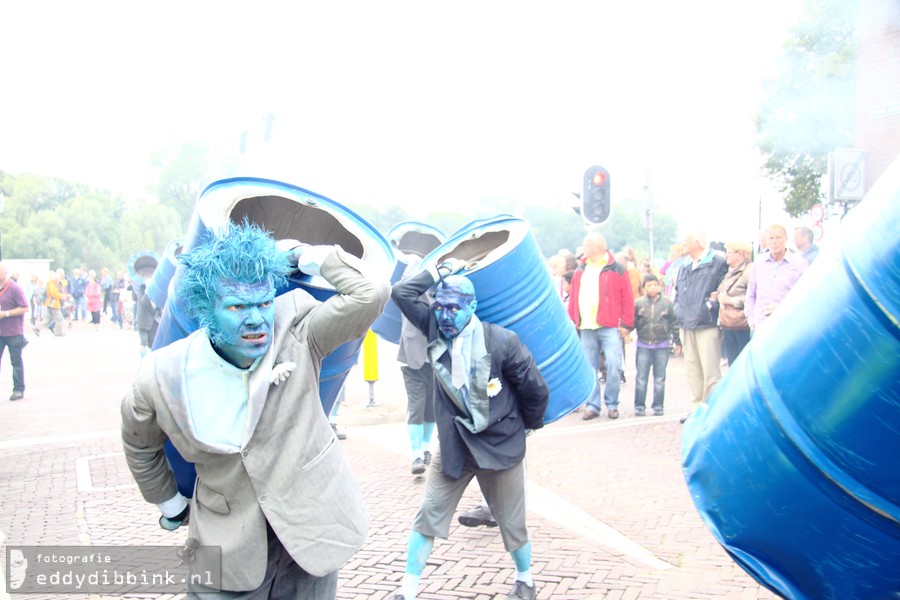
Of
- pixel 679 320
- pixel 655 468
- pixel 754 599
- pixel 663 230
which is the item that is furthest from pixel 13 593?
pixel 663 230

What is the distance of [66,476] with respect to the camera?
20.1 ft

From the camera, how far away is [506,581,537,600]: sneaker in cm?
360

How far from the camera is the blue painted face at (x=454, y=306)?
348cm

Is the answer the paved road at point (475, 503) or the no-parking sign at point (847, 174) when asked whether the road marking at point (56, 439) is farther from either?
the no-parking sign at point (847, 174)

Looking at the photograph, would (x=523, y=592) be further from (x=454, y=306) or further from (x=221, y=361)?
(x=221, y=361)

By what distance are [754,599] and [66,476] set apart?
16.9ft

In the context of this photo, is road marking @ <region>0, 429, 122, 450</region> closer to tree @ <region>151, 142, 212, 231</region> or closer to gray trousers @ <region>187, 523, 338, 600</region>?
gray trousers @ <region>187, 523, 338, 600</region>

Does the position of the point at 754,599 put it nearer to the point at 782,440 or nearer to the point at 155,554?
the point at 782,440

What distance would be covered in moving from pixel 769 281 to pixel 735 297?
0.57m

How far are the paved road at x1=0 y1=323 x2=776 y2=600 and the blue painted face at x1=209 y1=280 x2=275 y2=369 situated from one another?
1.96 meters

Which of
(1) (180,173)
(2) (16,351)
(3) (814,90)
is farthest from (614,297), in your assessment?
(1) (180,173)

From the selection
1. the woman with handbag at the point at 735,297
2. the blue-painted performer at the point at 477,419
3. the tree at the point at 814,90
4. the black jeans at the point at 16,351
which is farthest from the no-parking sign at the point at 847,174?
the black jeans at the point at 16,351

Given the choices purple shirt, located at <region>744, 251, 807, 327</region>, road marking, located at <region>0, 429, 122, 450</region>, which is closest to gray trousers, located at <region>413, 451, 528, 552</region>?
purple shirt, located at <region>744, 251, 807, 327</region>

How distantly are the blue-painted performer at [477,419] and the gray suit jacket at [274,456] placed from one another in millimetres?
1138
